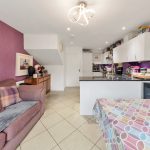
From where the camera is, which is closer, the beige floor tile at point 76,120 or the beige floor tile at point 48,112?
the beige floor tile at point 76,120

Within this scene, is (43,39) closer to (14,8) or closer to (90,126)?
(14,8)

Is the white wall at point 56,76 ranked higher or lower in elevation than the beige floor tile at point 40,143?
higher

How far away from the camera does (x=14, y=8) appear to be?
234cm

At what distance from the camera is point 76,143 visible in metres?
1.87

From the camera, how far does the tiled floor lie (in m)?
1.81

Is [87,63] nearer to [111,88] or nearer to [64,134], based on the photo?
[111,88]

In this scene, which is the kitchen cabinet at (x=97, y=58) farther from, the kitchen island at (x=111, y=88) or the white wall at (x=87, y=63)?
the kitchen island at (x=111, y=88)

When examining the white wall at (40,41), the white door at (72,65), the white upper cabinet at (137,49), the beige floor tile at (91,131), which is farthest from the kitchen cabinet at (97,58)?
the beige floor tile at (91,131)

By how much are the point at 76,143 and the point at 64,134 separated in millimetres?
340

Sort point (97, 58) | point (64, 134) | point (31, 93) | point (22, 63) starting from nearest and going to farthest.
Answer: point (64, 134) < point (31, 93) < point (22, 63) < point (97, 58)

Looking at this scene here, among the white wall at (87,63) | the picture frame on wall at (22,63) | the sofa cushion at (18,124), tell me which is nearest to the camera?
the sofa cushion at (18,124)

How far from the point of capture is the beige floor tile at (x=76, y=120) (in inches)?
98.0

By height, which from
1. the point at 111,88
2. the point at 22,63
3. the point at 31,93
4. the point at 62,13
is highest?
the point at 62,13

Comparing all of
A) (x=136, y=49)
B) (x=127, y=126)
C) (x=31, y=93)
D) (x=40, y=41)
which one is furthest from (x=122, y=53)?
(x=127, y=126)
